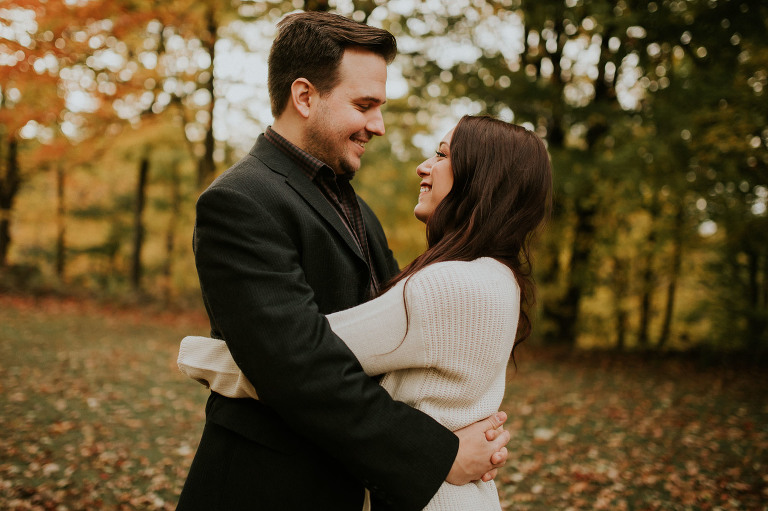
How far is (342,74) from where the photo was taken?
6.63 ft

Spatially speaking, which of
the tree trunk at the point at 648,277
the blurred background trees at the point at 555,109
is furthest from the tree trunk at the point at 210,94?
the tree trunk at the point at 648,277

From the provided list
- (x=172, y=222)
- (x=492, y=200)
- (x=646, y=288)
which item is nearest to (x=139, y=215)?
(x=172, y=222)

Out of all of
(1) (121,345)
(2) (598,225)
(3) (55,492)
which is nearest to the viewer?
(3) (55,492)

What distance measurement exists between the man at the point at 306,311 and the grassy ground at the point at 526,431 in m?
1.62

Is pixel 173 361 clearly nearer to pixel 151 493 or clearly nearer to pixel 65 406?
pixel 65 406

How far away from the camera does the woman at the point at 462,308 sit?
1668 mm

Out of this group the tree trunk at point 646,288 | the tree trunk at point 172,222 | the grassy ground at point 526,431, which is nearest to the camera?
the grassy ground at point 526,431

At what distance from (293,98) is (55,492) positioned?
441cm

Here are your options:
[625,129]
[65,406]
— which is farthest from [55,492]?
[625,129]

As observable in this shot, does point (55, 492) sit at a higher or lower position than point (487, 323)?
lower

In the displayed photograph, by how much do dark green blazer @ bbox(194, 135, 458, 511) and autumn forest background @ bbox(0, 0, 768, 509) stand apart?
12.8 ft

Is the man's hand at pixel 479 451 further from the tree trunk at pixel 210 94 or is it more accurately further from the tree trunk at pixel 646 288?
the tree trunk at pixel 646 288

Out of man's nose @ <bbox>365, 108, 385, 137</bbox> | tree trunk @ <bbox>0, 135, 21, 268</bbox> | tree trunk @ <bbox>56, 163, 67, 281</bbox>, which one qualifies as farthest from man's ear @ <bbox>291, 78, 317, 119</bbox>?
tree trunk @ <bbox>0, 135, 21, 268</bbox>

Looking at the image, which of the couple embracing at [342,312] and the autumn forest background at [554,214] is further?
the autumn forest background at [554,214]
